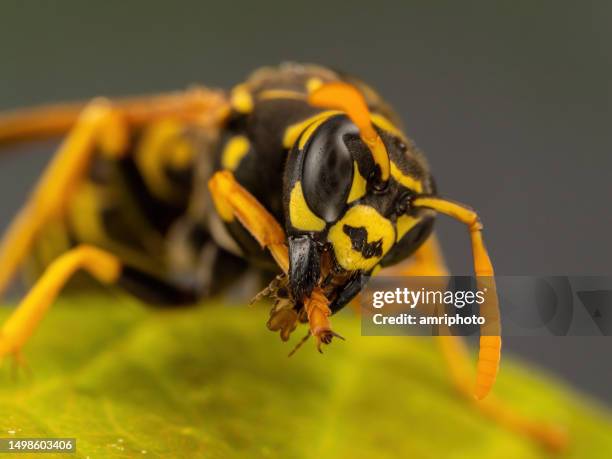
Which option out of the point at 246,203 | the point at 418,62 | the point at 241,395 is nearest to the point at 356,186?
the point at 246,203

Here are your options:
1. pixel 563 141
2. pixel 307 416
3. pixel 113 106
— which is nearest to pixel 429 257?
pixel 307 416

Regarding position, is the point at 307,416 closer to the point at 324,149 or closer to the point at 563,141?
the point at 324,149

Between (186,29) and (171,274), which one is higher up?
(186,29)

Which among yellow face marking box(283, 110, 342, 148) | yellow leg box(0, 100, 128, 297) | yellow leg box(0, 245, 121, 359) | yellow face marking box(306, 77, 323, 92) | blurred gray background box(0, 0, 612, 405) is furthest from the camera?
blurred gray background box(0, 0, 612, 405)

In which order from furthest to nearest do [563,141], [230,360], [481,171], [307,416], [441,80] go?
[441,80] < [563,141] < [481,171] < [230,360] < [307,416]

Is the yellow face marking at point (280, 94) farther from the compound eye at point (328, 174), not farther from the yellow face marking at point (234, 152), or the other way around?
the compound eye at point (328, 174)

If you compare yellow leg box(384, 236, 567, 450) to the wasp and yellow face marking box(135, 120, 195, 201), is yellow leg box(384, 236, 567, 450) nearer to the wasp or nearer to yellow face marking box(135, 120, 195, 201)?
the wasp

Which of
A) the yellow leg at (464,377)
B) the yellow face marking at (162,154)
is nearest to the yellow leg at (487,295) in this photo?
the yellow leg at (464,377)

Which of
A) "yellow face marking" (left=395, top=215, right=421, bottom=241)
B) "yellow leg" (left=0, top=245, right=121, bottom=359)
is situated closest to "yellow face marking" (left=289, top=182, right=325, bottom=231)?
"yellow face marking" (left=395, top=215, right=421, bottom=241)
